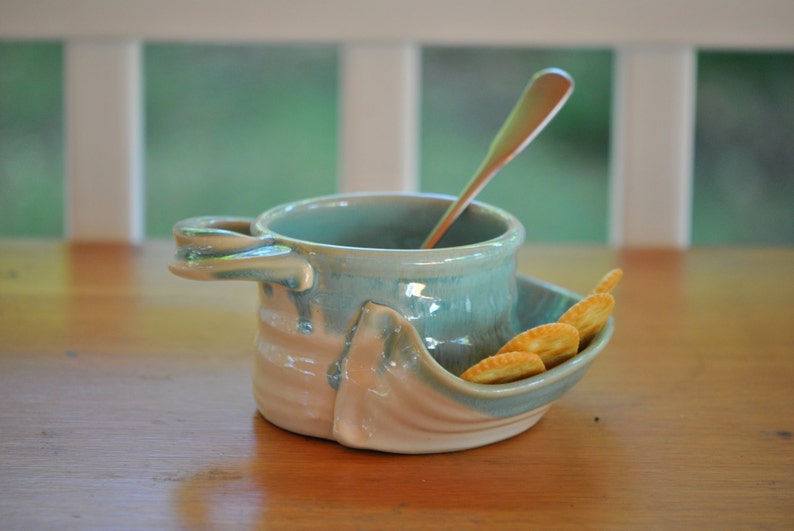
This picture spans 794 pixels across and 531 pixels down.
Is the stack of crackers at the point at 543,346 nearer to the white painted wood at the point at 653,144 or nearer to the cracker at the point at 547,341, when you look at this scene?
the cracker at the point at 547,341

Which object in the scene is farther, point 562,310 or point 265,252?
point 562,310

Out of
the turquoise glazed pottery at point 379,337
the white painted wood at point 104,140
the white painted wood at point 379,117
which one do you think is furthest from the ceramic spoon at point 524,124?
the white painted wood at point 104,140

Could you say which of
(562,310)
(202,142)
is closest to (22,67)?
(202,142)

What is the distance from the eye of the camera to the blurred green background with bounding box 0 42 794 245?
2.11 meters

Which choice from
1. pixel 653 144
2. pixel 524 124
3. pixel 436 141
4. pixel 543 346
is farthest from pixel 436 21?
pixel 436 141

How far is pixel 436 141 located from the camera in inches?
87.6

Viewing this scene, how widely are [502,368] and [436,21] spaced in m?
0.62

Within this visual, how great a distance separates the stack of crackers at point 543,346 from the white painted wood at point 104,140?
64 centimetres

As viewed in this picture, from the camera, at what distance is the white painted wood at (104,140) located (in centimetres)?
108

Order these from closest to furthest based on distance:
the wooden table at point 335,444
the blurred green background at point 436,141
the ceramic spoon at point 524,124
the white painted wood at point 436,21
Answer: the wooden table at point 335,444 → the ceramic spoon at point 524,124 → the white painted wood at point 436,21 → the blurred green background at point 436,141

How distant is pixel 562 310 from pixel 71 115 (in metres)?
0.64

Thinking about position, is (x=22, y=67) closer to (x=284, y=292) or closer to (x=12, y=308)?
(x=12, y=308)

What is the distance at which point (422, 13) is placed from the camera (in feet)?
3.52

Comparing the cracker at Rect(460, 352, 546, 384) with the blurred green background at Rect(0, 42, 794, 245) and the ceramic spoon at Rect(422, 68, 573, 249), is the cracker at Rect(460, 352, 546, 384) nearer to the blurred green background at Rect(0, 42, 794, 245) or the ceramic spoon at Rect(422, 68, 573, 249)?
the ceramic spoon at Rect(422, 68, 573, 249)
